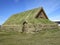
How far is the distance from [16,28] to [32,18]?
514 cm

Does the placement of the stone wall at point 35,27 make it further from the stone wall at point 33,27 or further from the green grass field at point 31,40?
the green grass field at point 31,40

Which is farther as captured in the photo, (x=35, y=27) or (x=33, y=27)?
(x=35, y=27)

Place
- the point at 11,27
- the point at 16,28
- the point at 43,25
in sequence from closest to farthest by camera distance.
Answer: the point at 43,25 → the point at 16,28 → the point at 11,27

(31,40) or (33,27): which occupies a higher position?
(33,27)

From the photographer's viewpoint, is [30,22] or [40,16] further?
[40,16]

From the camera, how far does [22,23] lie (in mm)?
30953

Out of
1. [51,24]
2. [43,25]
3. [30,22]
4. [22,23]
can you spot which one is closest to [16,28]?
[22,23]

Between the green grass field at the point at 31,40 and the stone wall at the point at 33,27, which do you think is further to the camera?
the stone wall at the point at 33,27

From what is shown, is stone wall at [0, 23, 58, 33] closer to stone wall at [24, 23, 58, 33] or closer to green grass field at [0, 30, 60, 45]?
stone wall at [24, 23, 58, 33]

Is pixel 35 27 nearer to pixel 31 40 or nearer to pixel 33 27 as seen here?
pixel 33 27

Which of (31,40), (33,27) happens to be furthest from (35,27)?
(31,40)

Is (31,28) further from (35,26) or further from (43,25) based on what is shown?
(43,25)

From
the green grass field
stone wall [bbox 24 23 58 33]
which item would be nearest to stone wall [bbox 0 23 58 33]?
stone wall [bbox 24 23 58 33]

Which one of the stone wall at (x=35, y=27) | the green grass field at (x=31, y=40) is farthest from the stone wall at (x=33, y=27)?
the green grass field at (x=31, y=40)
